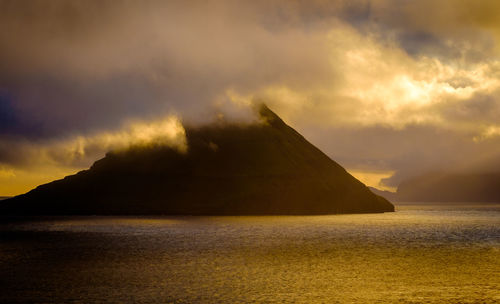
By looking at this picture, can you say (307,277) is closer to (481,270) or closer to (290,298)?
(290,298)

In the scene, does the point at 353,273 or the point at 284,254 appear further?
the point at 284,254

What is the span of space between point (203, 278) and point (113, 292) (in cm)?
982

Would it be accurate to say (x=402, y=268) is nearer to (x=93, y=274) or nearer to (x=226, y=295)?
(x=226, y=295)

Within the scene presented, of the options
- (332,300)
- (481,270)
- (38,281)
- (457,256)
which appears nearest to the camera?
(332,300)

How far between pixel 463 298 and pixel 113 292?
2574cm

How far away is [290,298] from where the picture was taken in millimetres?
35906

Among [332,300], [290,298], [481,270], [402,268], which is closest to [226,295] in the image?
[290,298]

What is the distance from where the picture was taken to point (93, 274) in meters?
47.8

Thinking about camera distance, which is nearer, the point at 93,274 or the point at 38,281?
the point at 38,281

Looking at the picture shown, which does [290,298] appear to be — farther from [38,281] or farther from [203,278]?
[38,281]

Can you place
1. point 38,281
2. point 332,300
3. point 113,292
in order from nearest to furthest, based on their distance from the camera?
point 332,300, point 113,292, point 38,281

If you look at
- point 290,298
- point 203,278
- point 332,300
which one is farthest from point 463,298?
point 203,278

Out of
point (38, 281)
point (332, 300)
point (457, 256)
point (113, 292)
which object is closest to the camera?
point (332, 300)

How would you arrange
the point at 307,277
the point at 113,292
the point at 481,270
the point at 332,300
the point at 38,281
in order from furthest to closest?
the point at 481,270
the point at 307,277
the point at 38,281
the point at 113,292
the point at 332,300
